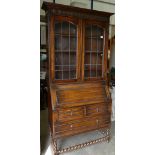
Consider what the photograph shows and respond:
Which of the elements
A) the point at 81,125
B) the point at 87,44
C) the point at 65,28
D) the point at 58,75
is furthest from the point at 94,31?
the point at 81,125

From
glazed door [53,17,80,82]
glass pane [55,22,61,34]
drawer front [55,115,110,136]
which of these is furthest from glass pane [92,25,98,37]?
drawer front [55,115,110,136]

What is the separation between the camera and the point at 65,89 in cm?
231

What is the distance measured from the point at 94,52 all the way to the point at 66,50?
49 cm

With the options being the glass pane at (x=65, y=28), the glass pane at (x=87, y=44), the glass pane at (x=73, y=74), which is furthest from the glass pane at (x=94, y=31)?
the glass pane at (x=73, y=74)

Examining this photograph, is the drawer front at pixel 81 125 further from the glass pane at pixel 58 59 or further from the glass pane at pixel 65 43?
the glass pane at pixel 65 43

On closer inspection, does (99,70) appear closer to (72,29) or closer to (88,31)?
(88,31)

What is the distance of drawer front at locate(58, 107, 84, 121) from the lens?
2.20m
